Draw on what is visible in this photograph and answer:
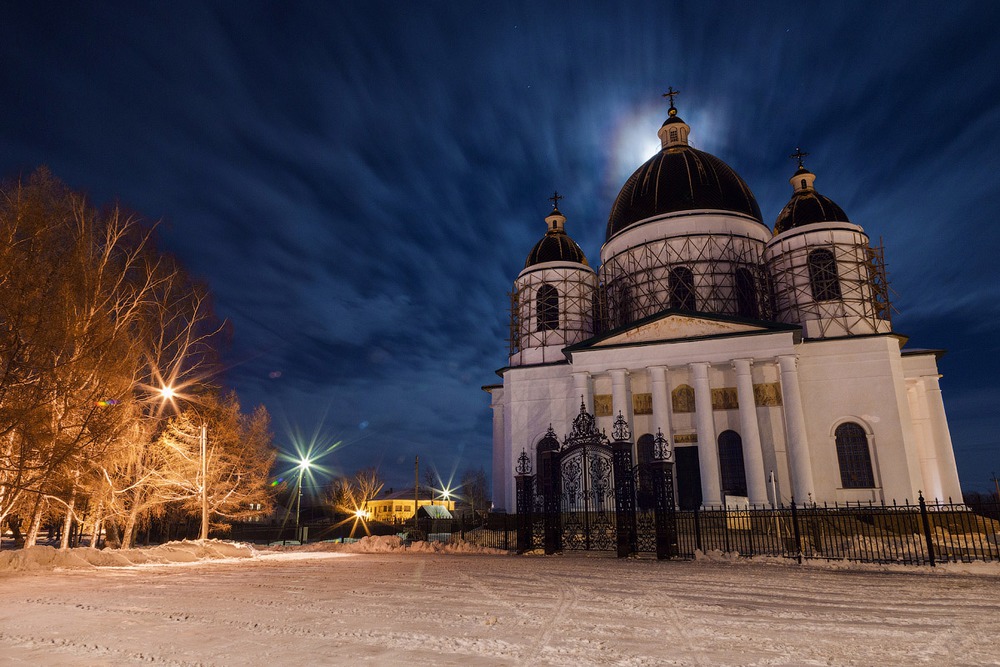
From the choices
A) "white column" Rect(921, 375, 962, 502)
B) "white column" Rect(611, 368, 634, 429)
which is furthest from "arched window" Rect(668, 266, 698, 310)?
"white column" Rect(921, 375, 962, 502)

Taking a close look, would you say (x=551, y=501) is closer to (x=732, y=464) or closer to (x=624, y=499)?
(x=624, y=499)

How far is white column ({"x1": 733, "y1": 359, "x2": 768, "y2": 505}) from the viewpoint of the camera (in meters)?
26.8

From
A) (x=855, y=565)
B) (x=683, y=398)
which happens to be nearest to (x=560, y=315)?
(x=683, y=398)

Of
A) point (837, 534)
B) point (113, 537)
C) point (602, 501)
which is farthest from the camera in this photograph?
point (113, 537)

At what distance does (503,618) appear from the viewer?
23.8ft

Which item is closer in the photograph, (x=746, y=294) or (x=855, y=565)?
(x=855, y=565)

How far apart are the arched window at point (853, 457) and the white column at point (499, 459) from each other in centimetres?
1695

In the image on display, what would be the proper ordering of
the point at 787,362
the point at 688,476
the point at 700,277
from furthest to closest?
the point at 700,277 < the point at 688,476 < the point at 787,362

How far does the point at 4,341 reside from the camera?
11289 millimetres

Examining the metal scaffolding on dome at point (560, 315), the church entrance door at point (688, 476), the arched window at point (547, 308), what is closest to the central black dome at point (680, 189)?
the metal scaffolding on dome at point (560, 315)

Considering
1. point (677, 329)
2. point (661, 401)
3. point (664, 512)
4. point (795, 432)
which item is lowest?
point (664, 512)

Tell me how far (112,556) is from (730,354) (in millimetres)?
26027

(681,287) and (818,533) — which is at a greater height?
(681,287)

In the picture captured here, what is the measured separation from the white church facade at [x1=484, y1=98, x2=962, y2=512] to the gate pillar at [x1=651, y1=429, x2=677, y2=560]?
410 inches
